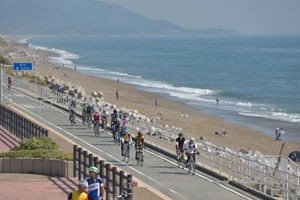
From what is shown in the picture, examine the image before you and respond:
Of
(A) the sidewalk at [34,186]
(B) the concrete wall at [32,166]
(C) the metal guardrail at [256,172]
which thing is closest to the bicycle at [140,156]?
(C) the metal guardrail at [256,172]

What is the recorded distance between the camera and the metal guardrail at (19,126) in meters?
25.8

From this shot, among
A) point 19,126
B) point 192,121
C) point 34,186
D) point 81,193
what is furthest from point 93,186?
point 192,121

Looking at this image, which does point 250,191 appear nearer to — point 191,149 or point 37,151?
point 191,149

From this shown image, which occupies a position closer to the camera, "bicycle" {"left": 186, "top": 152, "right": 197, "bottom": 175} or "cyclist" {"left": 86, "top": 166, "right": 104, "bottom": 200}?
"cyclist" {"left": 86, "top": 166, "right": 104, "bottom": 200}

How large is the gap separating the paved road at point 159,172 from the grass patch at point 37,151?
2443mm

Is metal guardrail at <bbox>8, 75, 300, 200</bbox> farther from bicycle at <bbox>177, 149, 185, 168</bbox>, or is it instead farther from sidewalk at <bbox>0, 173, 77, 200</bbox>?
sidewalk at <bbox>0, 173, 77, 200</bbox>

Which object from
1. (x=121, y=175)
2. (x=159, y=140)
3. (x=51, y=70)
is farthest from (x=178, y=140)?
(x=51, y=70)

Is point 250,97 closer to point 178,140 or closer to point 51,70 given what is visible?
point 51,70

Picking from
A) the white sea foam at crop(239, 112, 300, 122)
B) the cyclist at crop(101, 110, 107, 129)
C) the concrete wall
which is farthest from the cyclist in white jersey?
the white sea foam at crop(239, 112, 300, 122)

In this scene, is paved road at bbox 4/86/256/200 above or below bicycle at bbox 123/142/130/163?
below

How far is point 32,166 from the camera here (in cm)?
2036

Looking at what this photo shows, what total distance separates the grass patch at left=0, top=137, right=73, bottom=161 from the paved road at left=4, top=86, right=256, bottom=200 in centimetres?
244

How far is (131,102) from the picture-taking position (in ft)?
214

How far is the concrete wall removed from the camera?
2011cm
